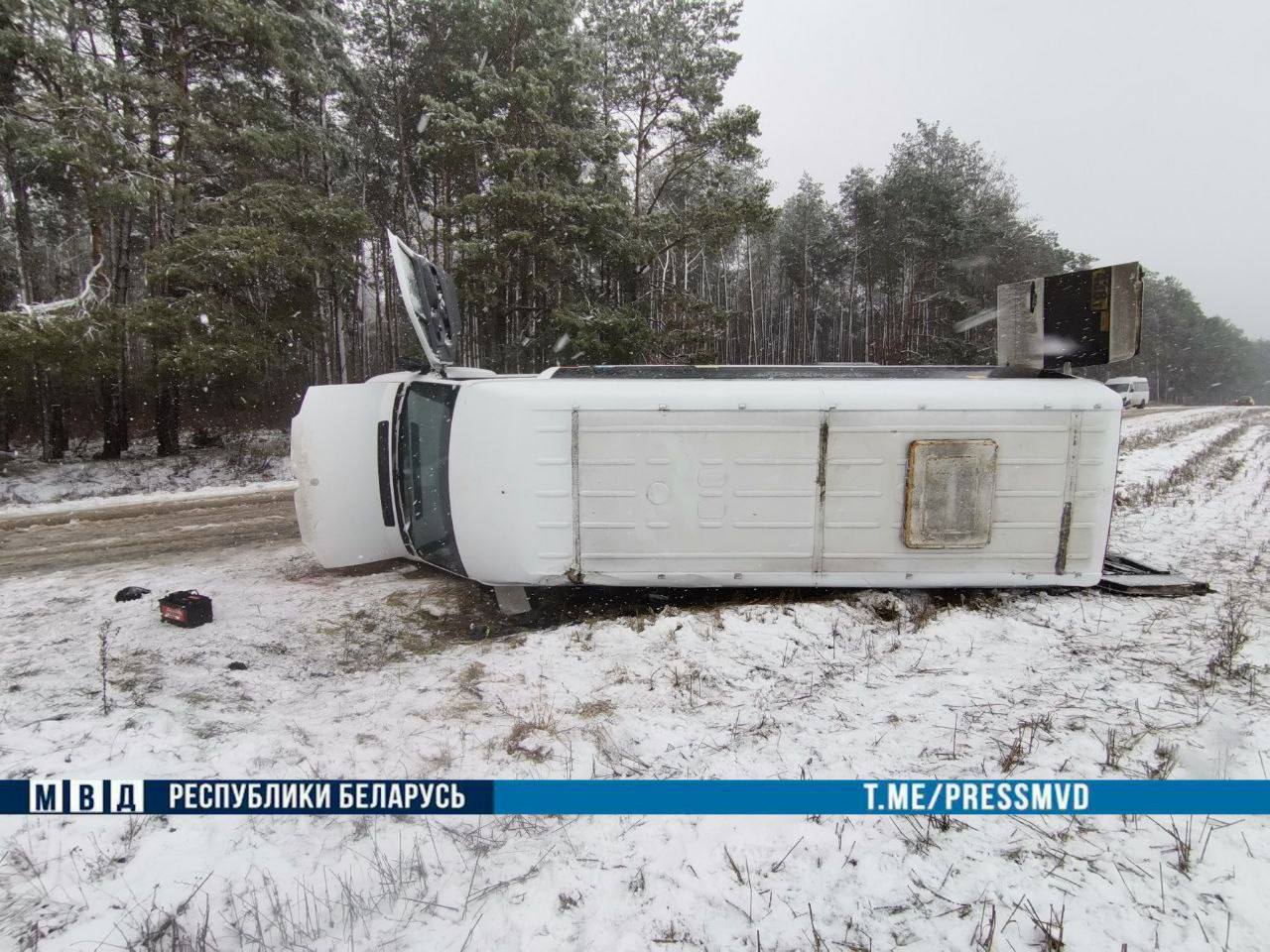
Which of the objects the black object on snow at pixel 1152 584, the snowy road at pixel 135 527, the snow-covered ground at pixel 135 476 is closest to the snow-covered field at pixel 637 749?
the black object on snow at pixel 1152 584

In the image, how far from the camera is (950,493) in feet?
14.5

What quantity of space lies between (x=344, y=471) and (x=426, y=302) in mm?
1563

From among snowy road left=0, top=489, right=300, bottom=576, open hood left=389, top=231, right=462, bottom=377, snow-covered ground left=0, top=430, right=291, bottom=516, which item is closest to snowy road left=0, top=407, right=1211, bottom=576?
snowy road left=0, top=489, right=300, bottom=576

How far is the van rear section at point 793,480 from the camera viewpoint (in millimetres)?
4363

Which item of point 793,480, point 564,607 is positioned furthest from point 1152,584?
point 564,607

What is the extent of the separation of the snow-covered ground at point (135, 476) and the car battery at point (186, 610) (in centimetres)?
628

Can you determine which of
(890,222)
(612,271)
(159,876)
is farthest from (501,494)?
(890,222)

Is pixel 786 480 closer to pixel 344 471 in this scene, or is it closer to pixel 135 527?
pixel 344 471

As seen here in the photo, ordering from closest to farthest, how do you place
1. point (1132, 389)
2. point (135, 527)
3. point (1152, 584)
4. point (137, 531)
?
1. point (1152, 584)
2. point (137, 531)
3. point (135, 527)
4. point (1132, 389)

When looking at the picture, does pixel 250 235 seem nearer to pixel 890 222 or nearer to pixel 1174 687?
pixel 1174 687

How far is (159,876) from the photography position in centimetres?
223

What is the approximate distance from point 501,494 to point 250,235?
1107 cm

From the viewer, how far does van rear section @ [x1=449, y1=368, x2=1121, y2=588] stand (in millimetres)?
4363

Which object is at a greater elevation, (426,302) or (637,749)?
(426,302)
